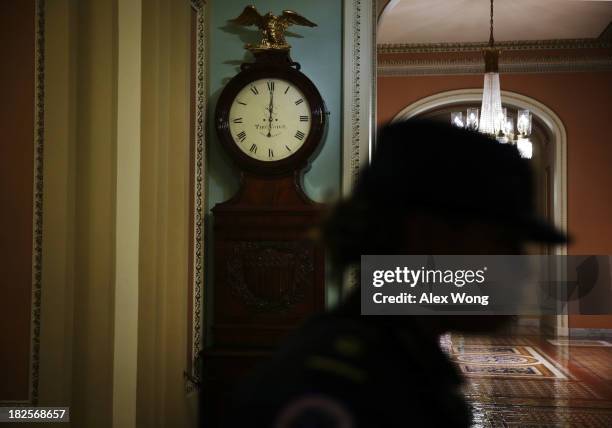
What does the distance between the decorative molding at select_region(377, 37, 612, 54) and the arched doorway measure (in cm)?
56

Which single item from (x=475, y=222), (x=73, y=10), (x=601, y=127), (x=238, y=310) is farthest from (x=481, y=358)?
(x=475, y=222)

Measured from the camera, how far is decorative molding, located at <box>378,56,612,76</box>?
27.8 feet

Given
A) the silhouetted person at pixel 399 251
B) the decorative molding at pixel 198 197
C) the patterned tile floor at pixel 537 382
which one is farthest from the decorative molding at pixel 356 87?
the silhouetted person at pixel 399 251

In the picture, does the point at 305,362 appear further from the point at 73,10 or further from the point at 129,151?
the point at 73,10

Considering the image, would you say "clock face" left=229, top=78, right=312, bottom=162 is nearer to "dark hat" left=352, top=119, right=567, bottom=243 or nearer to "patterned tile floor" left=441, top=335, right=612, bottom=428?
"patterned tile floor" left=441, top=335, right=612, bottom=428

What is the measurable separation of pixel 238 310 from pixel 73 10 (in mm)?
1532

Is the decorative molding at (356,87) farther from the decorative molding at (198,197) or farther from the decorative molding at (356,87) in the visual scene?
the decorative molding at (198,197)

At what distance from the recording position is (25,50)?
2535 mm

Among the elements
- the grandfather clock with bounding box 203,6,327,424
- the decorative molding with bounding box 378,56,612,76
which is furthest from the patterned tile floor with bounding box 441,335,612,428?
the decorative molding with bounding box 378,56,612,76

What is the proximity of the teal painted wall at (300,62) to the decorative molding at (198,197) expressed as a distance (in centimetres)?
6

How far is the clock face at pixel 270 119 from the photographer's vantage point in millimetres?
3262

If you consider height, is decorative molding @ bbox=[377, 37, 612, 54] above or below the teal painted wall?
above

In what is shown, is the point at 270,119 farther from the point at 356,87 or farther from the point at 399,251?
the point at 399,251
